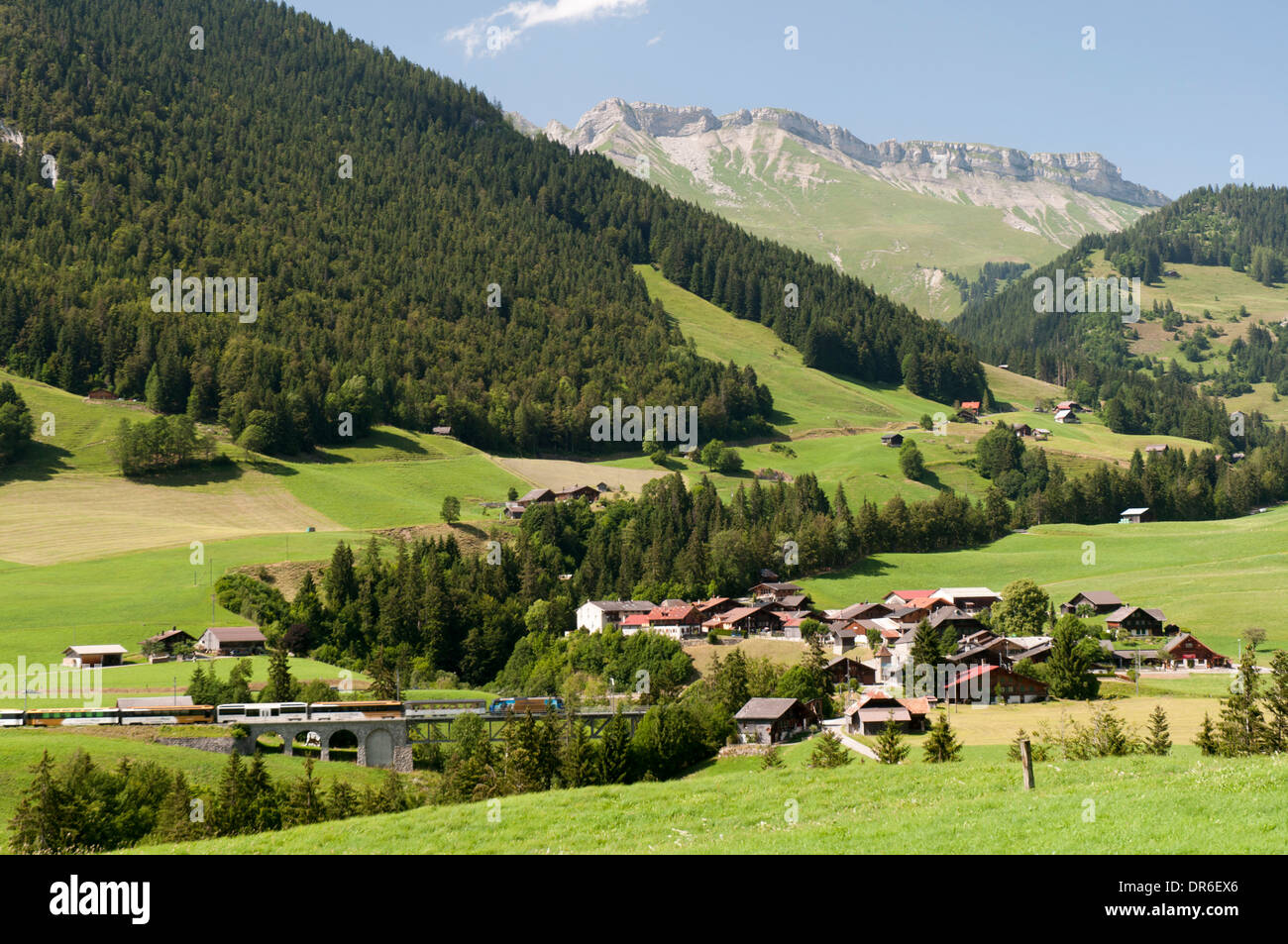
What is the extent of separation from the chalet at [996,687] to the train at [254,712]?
3012 centimetres

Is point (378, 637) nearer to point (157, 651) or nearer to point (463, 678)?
point (463, 678)

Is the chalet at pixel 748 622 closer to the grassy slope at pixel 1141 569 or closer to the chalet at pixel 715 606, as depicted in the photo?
the chalet at pixel 715 606

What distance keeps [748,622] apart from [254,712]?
54504mm

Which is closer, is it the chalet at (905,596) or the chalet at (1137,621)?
the chalet at (1137,621)

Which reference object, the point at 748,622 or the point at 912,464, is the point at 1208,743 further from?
the point at 912,464

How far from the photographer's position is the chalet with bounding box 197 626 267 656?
96625 millimetres

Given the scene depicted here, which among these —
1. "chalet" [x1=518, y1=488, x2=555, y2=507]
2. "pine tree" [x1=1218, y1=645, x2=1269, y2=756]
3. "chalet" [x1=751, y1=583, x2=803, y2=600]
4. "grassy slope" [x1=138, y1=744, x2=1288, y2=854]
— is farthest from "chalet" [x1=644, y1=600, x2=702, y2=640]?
"grassy slope" [x1=138, y1=744, x2=1288, y2=854]

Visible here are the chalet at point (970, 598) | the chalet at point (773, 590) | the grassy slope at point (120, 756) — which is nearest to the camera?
the grassy slope at point (120, 756)

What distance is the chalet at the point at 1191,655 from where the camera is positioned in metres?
89.6

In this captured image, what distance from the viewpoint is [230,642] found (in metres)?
96.8

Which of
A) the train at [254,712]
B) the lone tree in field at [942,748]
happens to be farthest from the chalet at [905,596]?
the lone tree in field at [942,748]
